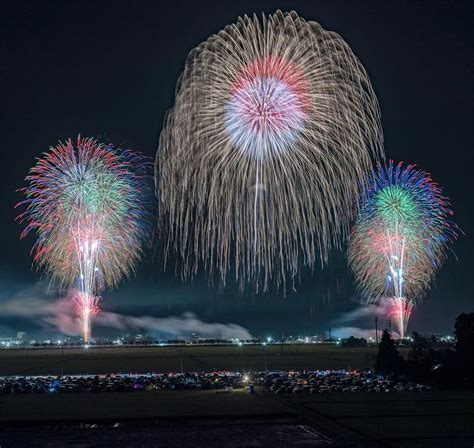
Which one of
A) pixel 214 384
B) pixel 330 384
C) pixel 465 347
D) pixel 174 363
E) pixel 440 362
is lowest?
pixel 330 384

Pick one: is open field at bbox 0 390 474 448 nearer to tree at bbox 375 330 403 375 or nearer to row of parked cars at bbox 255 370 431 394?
row of parked cars at bbox 255 370 431 394

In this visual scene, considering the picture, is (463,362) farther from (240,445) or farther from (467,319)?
(240,445)

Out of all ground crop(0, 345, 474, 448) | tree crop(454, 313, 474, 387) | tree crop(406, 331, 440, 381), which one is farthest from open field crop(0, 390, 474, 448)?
tree crop(406, 331, 440, 381)

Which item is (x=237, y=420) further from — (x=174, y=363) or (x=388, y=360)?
(x=174, y=363)

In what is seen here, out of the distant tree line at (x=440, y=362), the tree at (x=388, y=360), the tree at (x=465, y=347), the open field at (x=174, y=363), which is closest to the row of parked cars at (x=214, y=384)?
the distant tree line at (x=440, y=362)

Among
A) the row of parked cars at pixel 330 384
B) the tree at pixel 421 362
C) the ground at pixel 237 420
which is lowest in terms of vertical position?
the ground at pixel 237 420

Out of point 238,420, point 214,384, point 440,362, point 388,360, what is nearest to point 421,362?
point 440,362

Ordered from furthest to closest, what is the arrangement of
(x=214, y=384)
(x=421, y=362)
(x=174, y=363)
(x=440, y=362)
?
(x=174, y=363) < (x=421, y=362) < (x=440, y=362) < (x=214, y=384)

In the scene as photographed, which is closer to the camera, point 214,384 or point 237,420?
point 237,420

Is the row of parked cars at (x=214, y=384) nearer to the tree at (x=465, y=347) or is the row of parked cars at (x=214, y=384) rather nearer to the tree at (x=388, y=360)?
the tree at (x=465, y=347)

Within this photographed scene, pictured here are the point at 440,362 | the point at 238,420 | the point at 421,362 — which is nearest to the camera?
the point at 238,420
